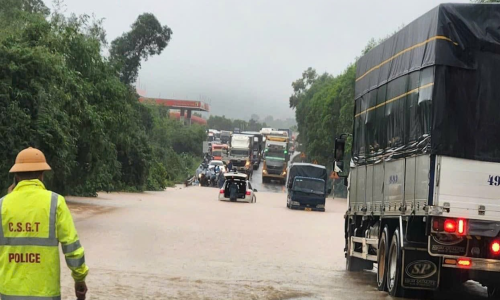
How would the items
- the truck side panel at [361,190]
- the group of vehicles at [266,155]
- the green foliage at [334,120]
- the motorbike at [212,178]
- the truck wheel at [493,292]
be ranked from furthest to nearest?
1. the group of vehicles at [266,155]
2. the motorbike at [212,178]
3. the green foliage at [334,120]
4. the truck side panel at [361,190]
5. the truck wheel at [493,292]

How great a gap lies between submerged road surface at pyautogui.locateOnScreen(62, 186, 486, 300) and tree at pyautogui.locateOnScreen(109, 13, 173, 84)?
49.9m

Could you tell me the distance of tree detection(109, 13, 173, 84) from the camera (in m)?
88.2

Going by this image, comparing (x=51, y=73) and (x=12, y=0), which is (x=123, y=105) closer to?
(x=51, y=73)

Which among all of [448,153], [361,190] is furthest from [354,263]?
[448,153]

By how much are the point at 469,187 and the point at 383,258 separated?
3.20m

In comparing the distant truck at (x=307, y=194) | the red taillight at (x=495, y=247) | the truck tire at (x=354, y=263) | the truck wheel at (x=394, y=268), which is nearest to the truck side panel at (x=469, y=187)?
the red taillight at (x=495, y=247)

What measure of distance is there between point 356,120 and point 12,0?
46.1 m

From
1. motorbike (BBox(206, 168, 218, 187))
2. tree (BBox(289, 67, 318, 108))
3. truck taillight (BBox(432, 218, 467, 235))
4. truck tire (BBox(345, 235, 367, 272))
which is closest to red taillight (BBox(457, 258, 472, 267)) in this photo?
truck taillight (BBox(432, 218, 467, 235))

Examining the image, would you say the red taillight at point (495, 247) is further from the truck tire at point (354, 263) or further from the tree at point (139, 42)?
the tree at point (139, 42)

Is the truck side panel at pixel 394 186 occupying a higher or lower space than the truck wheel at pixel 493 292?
higher

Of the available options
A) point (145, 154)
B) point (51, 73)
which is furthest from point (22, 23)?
point (145, 154)

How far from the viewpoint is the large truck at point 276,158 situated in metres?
85.3

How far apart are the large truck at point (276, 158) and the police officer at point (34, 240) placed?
78.5 meters

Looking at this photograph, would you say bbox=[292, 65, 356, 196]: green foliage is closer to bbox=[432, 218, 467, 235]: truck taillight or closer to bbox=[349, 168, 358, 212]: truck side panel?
bbox=[349, 168, 358, 212]: truck side panel
